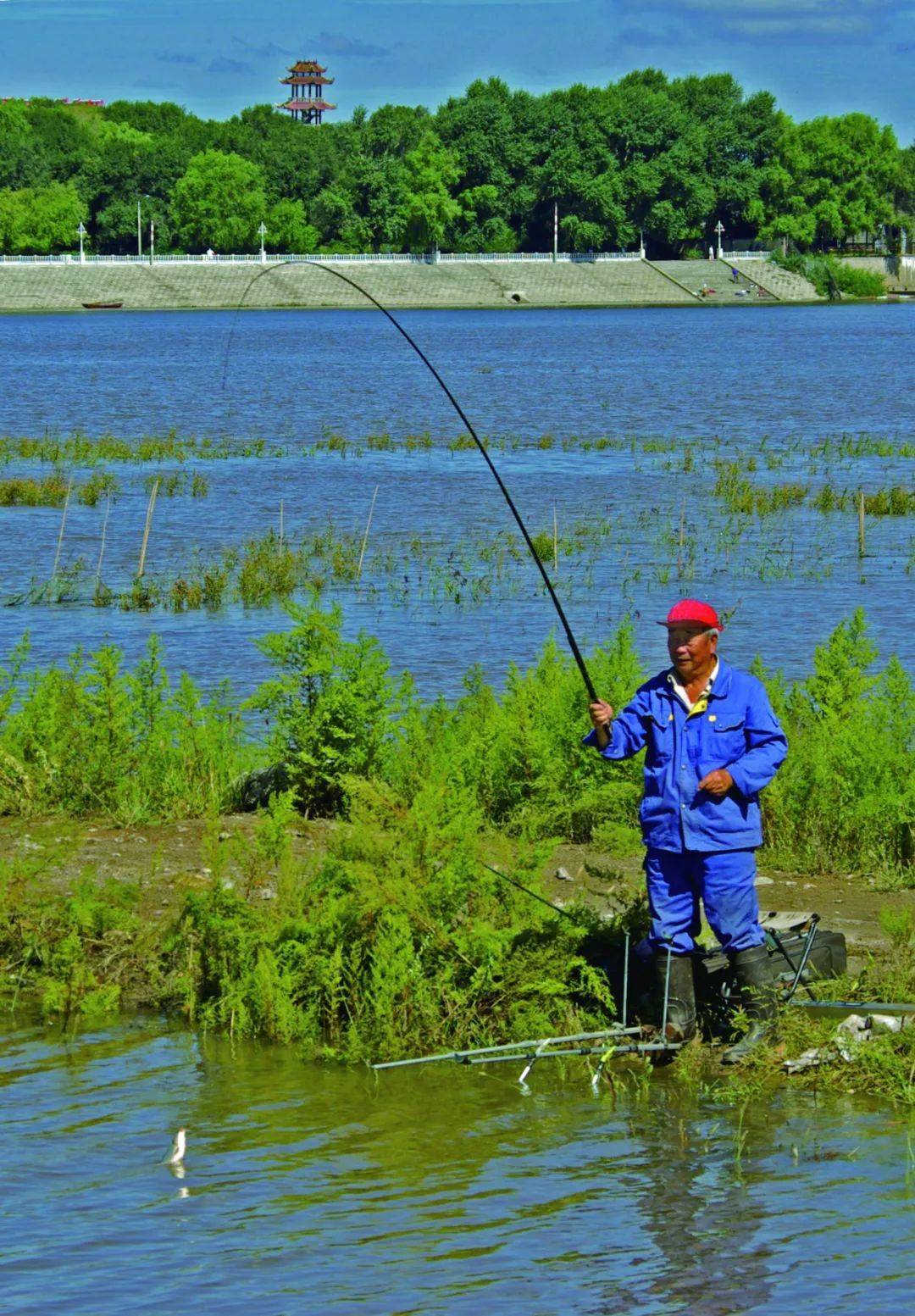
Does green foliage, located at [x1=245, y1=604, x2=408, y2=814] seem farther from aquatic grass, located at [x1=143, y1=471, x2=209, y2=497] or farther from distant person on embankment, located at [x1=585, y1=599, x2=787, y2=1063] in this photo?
aquatic grass, located at [x1=143, y1=471, x2=209, y2=497]

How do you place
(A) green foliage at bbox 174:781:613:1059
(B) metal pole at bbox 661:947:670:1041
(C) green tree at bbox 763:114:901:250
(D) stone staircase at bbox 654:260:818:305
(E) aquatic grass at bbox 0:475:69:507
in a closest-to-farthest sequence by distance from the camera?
1. (B) metal pole at bbox 661:947:670:1041
2. (A) green foliage at bbox 174:781:613:1059
3. (E) aquatic grass at bbox 0:475:69:507
4. (D) stone staircase at bbox 654:260:818:305
5. (C) green tree at bbox 763:114:901:250

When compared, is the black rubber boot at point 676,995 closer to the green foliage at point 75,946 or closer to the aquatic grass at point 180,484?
the green foliage at point 75,946

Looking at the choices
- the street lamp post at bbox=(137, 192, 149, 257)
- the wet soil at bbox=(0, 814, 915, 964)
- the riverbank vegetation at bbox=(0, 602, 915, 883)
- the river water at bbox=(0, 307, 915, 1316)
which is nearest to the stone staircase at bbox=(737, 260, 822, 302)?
the street lamp post at bbox=(137, 192, 149, 257)

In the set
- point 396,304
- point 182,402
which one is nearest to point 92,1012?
point 182,402

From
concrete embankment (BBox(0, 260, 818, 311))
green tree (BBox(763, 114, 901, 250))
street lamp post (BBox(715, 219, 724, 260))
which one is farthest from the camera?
green tree (BBox(763, 114, 901, 250))

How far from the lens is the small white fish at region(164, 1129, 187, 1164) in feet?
20.4

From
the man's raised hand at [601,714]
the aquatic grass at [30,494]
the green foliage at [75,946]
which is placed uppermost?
the aquatic grass at [30,494]

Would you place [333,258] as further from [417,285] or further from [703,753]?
[703,753]

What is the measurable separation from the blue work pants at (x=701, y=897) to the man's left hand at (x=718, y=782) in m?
0.26

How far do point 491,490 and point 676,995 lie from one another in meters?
23.0

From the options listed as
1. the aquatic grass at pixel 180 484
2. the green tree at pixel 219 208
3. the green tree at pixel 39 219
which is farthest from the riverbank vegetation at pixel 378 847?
the green tree at pixel 219 208

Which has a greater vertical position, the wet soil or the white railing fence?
the white railing fence

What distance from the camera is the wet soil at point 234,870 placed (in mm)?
8148

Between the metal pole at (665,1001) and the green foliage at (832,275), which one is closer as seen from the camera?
the metal pole at (665,1001)
